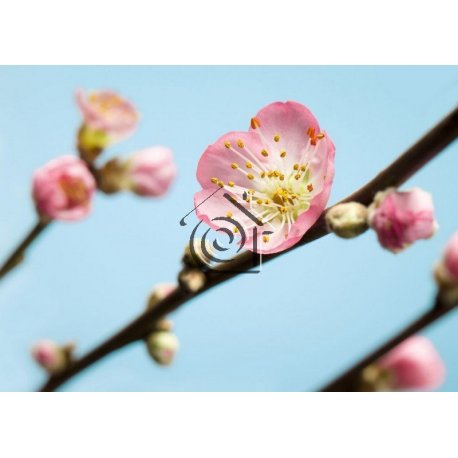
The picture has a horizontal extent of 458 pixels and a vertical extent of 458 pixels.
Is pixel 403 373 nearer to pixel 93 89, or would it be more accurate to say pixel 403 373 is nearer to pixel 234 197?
pixel 234 197

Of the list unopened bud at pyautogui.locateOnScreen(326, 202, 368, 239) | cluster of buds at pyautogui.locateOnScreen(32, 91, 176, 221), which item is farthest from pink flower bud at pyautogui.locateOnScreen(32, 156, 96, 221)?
unopened bud at pyautogui.locateOnScreen(326, 202, 368, 239)

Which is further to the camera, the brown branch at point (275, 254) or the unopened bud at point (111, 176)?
the unopened bud at point (111, 176)

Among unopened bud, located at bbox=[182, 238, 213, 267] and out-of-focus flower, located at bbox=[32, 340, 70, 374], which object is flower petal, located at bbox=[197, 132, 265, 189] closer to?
unopened bud, located at bbox=[182, 238, 213, 267]

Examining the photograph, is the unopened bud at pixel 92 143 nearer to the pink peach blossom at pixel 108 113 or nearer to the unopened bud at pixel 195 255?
the pink peach blossom at pixel 108 113

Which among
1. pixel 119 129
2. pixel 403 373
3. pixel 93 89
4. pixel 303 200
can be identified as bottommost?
pixel 403 373

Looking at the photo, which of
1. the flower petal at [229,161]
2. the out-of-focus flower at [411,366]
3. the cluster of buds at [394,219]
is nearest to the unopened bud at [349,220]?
the cluster of buds at [394,219]

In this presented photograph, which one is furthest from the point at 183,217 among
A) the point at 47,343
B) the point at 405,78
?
the point at 405,78
